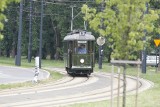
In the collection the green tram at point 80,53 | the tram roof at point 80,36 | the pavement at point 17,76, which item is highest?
the tram roof at point 80,36

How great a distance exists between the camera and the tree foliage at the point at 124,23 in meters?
11.3

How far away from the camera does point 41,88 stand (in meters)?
22.4

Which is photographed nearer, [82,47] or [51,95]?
[51,95]

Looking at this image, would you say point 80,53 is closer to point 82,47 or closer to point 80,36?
point 82,47

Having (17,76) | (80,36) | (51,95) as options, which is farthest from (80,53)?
(51,95)

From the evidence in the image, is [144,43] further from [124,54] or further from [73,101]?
[73,101]

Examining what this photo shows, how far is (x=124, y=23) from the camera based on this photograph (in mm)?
11344

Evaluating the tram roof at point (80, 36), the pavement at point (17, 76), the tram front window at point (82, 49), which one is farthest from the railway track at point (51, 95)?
the tram roof at point (80, 36)

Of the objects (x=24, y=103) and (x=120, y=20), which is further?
(x=24, y=103)

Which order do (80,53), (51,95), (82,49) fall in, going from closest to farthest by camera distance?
1. (51,95)
2. (80,53)
3. (82,49)

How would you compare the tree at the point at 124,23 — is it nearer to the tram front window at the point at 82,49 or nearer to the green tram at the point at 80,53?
the green tram at the point at 80,53

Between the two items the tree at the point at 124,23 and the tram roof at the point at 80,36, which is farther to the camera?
the tram roof at the point at 80,36

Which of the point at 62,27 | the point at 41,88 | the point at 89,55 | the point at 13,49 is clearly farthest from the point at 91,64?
the point at 13,49

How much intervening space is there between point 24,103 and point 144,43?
640cm
